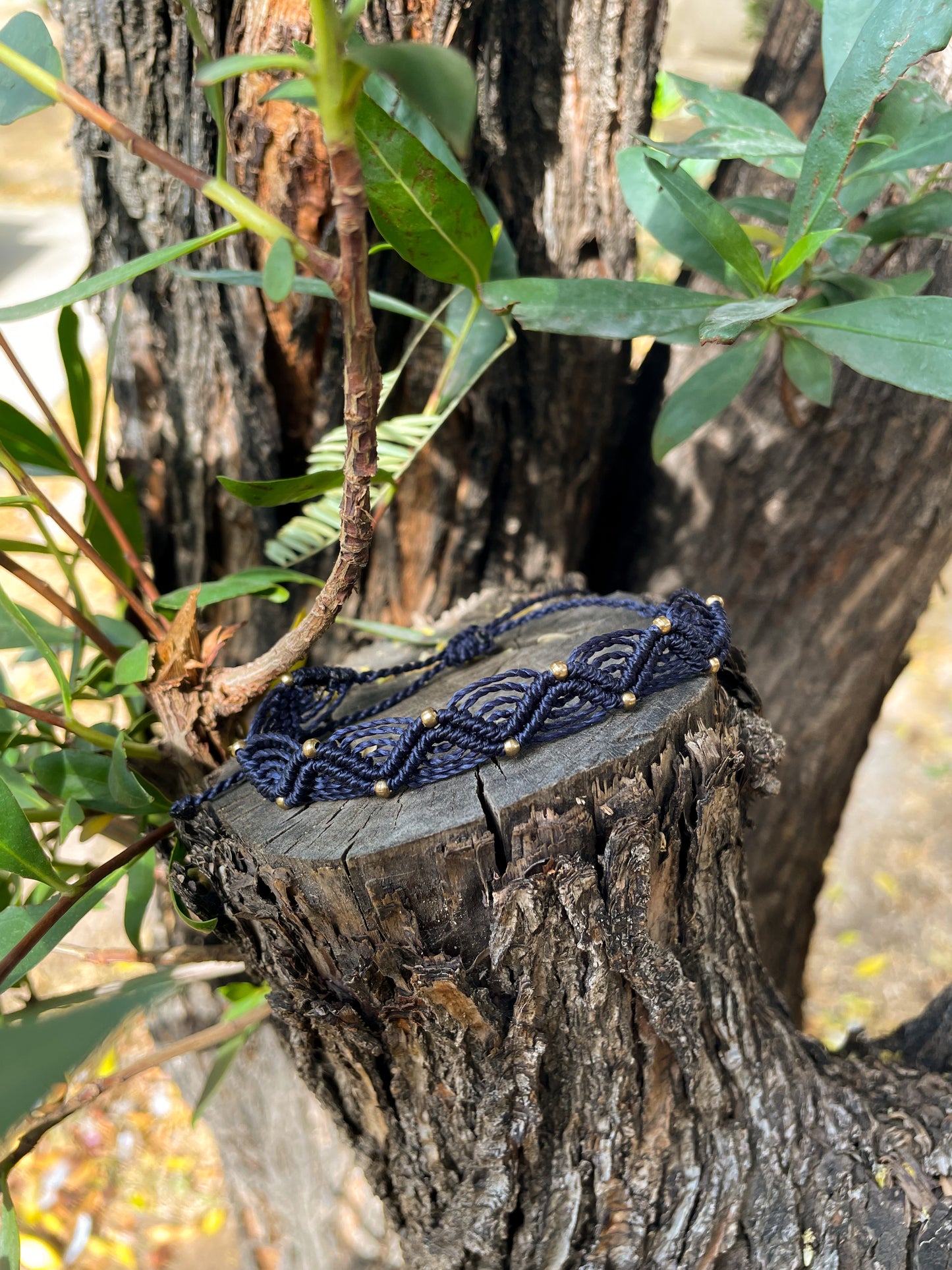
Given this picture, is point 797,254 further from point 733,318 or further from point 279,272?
point 279,272

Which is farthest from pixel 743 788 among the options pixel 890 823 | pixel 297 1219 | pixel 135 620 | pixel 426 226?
pixel 890 823

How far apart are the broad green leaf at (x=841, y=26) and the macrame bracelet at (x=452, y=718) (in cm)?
50

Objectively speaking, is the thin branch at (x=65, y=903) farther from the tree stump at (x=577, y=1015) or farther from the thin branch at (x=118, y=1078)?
the thin branch at (x=118, y=1078)

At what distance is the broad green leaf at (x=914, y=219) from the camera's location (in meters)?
0.91

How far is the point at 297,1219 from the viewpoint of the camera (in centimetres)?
164

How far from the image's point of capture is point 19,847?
2.40 ft

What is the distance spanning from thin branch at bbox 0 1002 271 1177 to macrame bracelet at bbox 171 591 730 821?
0.31m

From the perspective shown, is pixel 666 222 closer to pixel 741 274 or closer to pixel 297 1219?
pixel 741 274

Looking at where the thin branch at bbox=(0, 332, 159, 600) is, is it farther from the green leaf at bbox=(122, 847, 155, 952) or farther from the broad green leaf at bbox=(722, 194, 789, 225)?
the broad green leaf at bbox=(722, 194, 789, 225)

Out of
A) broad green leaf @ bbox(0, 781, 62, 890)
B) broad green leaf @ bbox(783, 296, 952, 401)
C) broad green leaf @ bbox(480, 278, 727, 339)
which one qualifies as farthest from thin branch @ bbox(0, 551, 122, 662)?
broad green leaf @ bbox(783, 296, 952, 401)

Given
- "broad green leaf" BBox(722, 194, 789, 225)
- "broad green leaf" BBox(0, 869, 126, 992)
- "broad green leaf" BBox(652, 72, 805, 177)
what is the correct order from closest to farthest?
"broad green leaf" BBox(0, 869, 126, 992), "broad green leaf" BBox(652, 72, 805, 177), "broad green leaf" BBox(722, 194, 789, 225)

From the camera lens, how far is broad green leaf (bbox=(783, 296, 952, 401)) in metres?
0.71

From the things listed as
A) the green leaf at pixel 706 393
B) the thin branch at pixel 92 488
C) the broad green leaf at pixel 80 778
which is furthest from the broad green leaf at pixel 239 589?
the green leaf at pixel 706 393

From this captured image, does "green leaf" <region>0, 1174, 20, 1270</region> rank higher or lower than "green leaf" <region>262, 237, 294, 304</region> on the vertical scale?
lower
